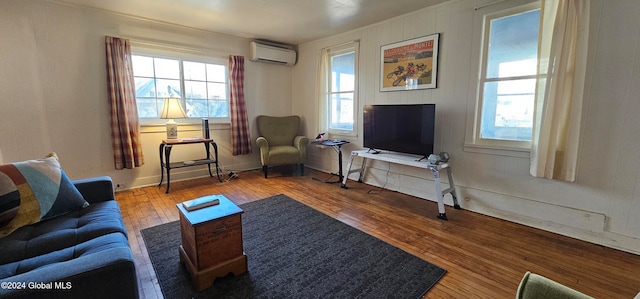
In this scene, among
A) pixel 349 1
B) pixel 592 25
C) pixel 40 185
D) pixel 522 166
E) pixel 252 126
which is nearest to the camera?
pixel 40 185

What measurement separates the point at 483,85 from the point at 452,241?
5.21ft

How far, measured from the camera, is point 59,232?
1.44 meters

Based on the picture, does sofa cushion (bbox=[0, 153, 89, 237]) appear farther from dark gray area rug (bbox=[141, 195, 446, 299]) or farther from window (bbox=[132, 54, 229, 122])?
window (bbox=[132, 54, 229, 122])

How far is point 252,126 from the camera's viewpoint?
4707 millimetres

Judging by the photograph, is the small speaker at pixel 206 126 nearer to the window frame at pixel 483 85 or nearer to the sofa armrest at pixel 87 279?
the sofa armrest at pixel 87 279

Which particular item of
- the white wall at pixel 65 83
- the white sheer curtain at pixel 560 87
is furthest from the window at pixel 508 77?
the white wall at pixel 65 83

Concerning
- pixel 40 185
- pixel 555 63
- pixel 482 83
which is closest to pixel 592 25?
pixel 555 63

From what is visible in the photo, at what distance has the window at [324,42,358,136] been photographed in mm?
4047

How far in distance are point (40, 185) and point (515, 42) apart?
3.81 meters

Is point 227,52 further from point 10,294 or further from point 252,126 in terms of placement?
point 10,294

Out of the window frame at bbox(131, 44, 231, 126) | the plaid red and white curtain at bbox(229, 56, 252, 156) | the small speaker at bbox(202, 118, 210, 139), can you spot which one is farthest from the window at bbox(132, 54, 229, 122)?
the small speaker at bbox(202, 118, 210, 139)

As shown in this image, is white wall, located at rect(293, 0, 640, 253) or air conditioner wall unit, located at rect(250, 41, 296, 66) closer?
white wall, located at rect(293, 0, 640, 253)

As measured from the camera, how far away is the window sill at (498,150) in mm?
2482

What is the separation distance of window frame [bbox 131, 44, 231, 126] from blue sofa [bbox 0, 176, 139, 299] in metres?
1.98
